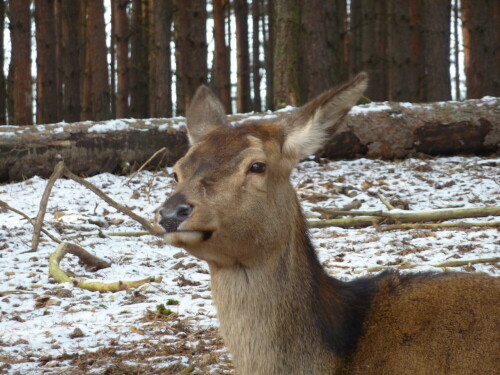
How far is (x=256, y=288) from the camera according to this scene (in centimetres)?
324

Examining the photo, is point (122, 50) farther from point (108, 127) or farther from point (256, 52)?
point (256, 52)

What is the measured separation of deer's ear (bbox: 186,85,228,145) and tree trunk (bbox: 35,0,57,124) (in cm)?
1621

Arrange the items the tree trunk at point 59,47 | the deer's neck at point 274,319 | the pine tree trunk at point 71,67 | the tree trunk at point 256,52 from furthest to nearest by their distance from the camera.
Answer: the tree trunk at point 256,52 < the tree trunk at point 59,47 < the pine tree trunk at point 71,67 < the deer's neck at point 274,319

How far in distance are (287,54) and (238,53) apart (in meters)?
14.4

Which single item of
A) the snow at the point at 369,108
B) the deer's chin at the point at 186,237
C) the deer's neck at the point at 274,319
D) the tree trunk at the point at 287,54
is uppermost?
the tree trunk at the point at 287,54

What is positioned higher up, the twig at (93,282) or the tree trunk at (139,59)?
the tree trunk at (139,59)

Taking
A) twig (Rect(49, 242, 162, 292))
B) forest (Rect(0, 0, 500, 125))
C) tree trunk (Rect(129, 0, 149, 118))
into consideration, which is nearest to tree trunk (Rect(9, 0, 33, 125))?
forest (Rect(0, 0, 500, 125))

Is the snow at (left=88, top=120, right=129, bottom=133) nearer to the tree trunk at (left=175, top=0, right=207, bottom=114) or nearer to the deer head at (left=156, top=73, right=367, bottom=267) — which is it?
the tree trunk at (left=175, top=0, right=207, bottom=114)

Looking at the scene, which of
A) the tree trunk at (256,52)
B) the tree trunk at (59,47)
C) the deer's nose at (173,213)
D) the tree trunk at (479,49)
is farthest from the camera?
the tree trunk at (256,52)

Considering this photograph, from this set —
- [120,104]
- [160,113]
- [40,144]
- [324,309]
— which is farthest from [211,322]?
[120,104]

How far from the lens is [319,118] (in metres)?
3.48

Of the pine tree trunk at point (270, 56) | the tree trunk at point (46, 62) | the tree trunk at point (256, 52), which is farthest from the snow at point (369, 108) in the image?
the tree trunk at point (256, 52)

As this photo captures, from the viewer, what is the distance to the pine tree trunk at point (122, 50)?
2122cm

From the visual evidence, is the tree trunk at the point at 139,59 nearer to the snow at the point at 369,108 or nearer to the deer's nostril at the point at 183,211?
the snow at the point at 369,108
